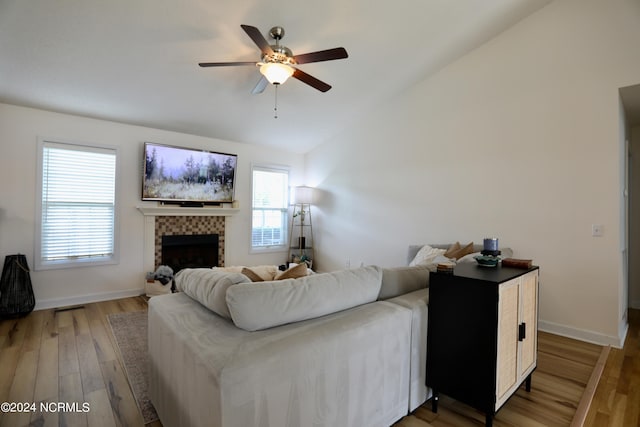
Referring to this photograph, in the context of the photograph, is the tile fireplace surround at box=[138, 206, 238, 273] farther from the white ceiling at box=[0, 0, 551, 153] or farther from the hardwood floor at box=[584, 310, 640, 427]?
the hardwood floor at box=[584, 310, 640, 427]

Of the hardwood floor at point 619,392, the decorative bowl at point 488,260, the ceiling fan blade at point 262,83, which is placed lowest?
the hardwood floor at point 619,392

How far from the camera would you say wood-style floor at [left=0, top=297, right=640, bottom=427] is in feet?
5.77

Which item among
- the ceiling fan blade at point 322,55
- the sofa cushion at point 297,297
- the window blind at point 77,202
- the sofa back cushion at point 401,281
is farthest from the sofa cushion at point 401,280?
the window blind at point 77,202

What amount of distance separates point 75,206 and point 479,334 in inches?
181

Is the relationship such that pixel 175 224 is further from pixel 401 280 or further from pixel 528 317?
pixel 528 317

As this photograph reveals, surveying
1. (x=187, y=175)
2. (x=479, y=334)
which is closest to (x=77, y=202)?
(x=187, y=175)

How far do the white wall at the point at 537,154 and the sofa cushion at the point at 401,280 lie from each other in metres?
1.90

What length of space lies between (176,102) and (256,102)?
101cm

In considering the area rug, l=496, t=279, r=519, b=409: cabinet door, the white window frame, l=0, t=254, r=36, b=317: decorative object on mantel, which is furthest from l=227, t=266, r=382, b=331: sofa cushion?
the white window frame

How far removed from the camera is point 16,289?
333 cm

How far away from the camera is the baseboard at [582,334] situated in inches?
110

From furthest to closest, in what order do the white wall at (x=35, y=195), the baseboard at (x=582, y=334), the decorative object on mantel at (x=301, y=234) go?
1. the decorative object on mantel at (x=301, y=234)
2. the white wall at (x=35, y=195)
3. the baseboard at (x=582, y=334)

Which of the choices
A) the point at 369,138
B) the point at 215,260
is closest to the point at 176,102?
the point at 215,260

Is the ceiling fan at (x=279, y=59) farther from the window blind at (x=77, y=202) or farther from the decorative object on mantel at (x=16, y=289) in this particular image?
the decorative object on mantel at (x=16, y=289)
